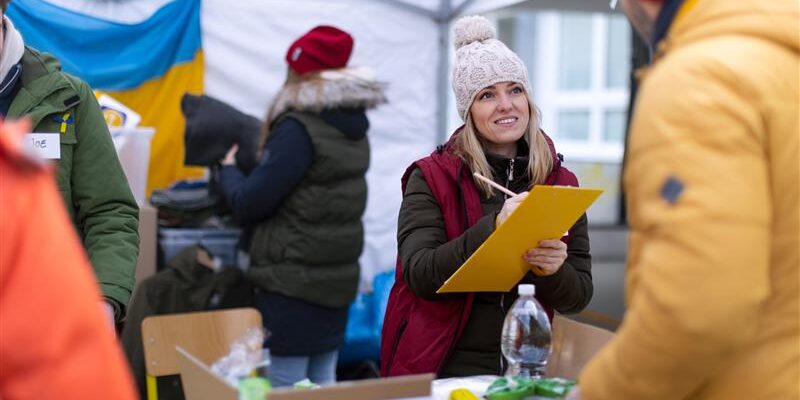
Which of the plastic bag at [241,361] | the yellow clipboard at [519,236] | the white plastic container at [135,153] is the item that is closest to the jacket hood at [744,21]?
the yellow clipboard at [519,236]

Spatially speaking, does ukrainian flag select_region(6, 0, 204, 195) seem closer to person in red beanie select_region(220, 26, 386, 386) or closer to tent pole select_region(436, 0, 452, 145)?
person in red beanie select_region(220, 26, 386, 386)

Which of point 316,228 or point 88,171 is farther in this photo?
point 316,228

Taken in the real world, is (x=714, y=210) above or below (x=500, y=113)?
A: below

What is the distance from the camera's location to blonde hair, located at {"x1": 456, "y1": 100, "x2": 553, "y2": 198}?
233 cm

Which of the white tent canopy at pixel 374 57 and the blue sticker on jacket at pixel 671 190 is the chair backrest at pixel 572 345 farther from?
the white tent canopy at pixel 374 57

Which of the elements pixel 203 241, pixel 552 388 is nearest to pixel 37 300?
pixel 552 388

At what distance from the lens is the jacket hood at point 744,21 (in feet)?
4.16

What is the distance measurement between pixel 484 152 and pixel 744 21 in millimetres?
1176

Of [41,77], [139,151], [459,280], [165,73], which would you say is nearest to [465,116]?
[459,280]

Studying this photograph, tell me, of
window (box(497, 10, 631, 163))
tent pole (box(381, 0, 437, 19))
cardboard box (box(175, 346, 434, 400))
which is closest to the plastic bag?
cardboard box (box(175, 346, 434, 400))

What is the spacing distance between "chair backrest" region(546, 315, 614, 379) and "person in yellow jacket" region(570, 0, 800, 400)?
30.9 inches

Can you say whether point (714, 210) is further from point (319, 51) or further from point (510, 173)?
point (319, 51)

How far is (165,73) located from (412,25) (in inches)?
51.5

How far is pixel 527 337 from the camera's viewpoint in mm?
2107
